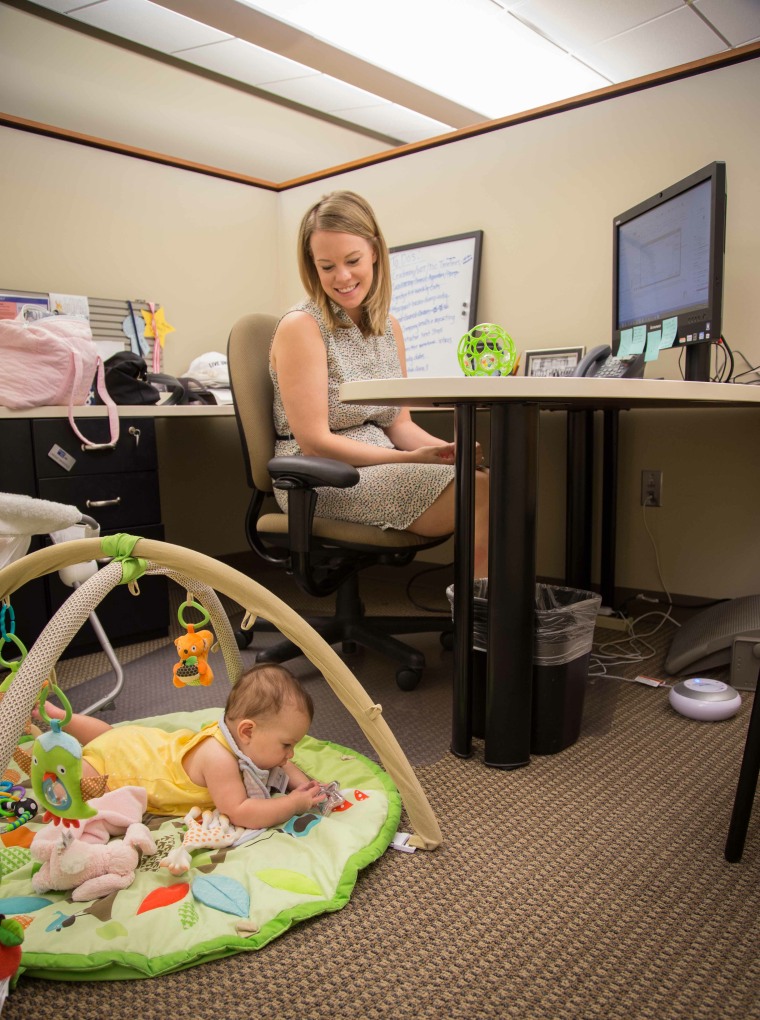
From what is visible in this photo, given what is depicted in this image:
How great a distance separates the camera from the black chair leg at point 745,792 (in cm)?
101

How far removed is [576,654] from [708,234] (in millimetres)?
1037

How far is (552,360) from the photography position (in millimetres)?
2445

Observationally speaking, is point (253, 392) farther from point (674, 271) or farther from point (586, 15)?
point (586, 15)

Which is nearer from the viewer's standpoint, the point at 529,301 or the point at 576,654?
the point at 576,654

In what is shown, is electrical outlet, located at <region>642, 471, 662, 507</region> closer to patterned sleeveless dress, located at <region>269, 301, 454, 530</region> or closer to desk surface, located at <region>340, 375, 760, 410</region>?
patterned sleeveless dress, located at <region>269, 301, 454, 530</region>

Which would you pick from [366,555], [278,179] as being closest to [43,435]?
[366,555]

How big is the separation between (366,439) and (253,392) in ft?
1.01

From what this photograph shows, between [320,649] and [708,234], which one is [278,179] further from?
[320,649]

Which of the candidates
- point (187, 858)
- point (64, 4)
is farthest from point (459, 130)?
point (187, 858)

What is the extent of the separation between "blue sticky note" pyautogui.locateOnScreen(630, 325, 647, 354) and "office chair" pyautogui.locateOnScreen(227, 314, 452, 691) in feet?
2.57

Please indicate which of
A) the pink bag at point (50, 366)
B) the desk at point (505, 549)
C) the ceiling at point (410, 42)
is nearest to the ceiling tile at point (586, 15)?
the ceiling at point (410, 42)

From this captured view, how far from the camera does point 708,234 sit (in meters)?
1.68

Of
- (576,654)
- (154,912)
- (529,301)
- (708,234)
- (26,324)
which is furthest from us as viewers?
(529,301)

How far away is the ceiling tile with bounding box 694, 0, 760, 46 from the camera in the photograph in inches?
137
